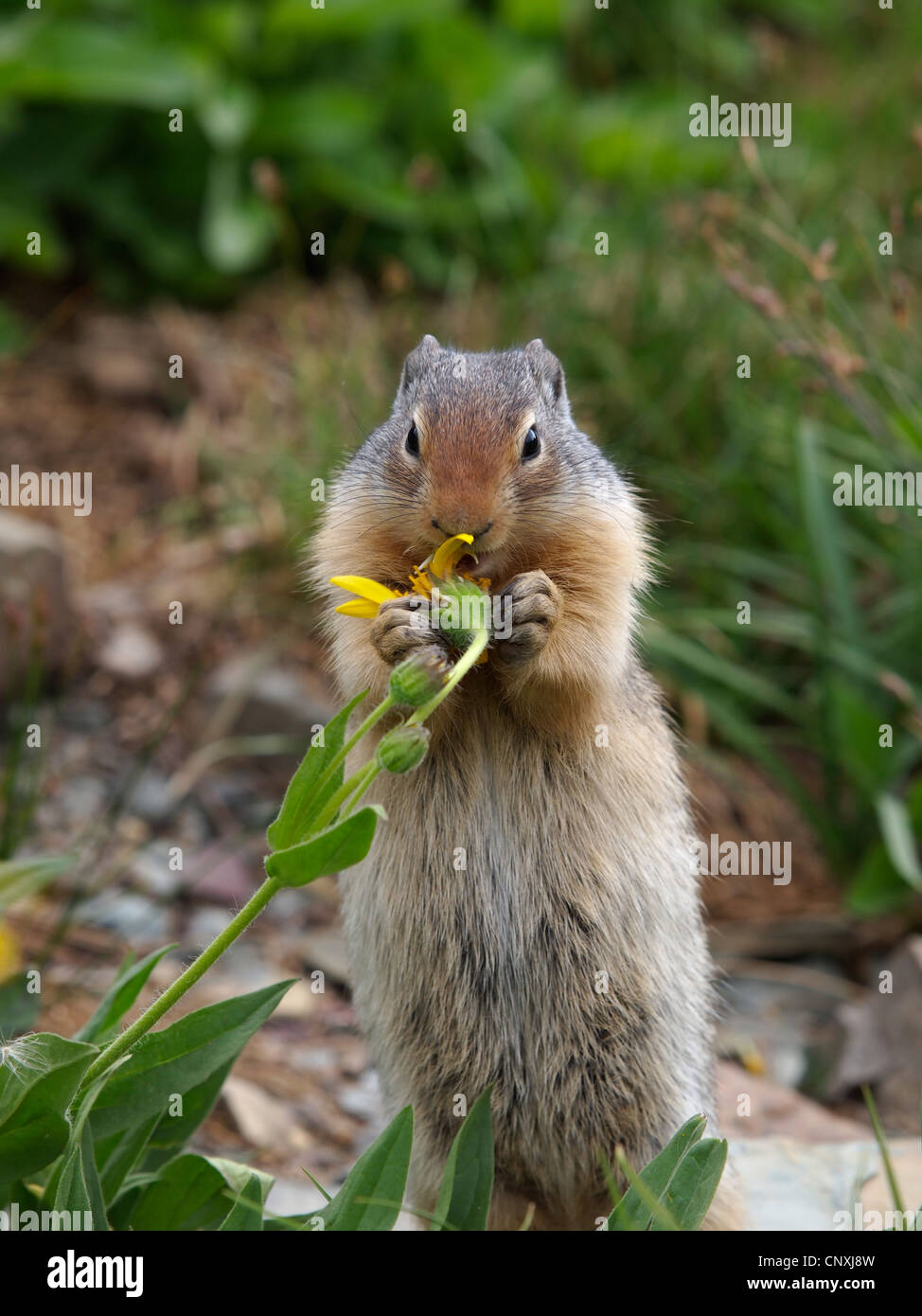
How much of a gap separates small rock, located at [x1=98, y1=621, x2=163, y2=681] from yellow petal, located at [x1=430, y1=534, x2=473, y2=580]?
13.5 feet

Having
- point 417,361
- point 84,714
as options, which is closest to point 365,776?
point 417,361

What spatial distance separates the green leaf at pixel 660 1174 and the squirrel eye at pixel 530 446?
173cm

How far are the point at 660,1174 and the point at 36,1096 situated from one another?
138 centimetres

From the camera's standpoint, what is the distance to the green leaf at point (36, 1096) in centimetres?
311

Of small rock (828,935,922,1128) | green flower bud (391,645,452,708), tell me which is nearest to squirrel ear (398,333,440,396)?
green flower bud (391,645,452,708)

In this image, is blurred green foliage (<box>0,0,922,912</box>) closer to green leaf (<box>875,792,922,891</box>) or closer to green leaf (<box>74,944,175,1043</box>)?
green leaf (<box>875,792,922,891</box>)

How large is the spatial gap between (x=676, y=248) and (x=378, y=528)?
5.72 m

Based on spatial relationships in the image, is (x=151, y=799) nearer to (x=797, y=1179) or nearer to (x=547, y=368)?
(x=547, y=368)

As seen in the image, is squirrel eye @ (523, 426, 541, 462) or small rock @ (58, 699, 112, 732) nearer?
squirrel eye @ (523, 426, 541, 462)

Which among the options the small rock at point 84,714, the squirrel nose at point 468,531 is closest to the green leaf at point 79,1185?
the squirrel nose at point 468,531

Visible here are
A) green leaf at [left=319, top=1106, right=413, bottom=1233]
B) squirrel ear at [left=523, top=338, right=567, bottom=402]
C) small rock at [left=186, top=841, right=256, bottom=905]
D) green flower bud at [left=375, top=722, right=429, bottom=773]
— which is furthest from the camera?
small rock at [left=186, top=841, right=256, bottom=905]

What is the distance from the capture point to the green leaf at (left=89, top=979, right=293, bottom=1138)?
3.49m

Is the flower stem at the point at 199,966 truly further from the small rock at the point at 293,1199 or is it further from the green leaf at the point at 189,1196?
the small rock at the point at 293,1199

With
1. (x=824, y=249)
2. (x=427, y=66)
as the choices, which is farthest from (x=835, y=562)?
(x=427, y=66)
